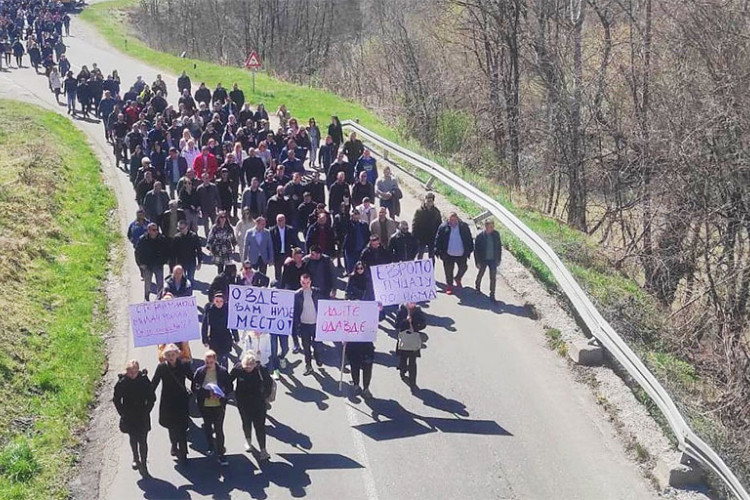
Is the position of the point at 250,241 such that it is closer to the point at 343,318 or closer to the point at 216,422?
the point at 343,318

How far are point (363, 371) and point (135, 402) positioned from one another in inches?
134

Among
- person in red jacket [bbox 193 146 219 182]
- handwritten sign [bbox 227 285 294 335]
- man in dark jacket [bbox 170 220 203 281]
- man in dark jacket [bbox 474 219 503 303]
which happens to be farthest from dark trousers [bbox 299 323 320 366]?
person in red jacket [bbox 193 146 219 182]

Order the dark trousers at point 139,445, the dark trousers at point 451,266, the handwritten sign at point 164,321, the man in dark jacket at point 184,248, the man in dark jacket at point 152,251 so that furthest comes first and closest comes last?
the dark trousers at point 451,266, the man in dark jacket at point 184,248, the man in dark jacket at point 152,251, the handwritten sign at point 164,321, the dark trousers at point 139,445

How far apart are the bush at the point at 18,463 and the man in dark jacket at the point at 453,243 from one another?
8.09 meters

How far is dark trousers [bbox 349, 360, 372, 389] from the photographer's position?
13.2 meters

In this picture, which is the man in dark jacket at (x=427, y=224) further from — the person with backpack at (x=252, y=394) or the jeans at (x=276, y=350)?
the person with backpack at (x=252, y=394)

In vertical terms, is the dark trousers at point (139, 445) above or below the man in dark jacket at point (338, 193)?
below

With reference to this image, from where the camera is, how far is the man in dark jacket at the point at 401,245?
16.3 m

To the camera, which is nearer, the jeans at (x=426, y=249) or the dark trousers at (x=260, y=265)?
the dark trousers at (x=260, y=265)

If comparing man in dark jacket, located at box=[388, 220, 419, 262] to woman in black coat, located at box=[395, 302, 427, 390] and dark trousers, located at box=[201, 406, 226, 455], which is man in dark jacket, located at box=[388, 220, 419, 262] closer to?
woman in black coat, located at box=[395, 302, 427, 390]

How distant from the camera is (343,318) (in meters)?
13.3

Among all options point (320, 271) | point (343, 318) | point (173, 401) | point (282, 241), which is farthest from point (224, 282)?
point (173, 401)

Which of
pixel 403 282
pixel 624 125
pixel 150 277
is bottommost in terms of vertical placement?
pixel 150 277

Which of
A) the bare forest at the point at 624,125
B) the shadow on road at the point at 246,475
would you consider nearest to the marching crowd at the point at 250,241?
the shadow on road at the point at 246,475
